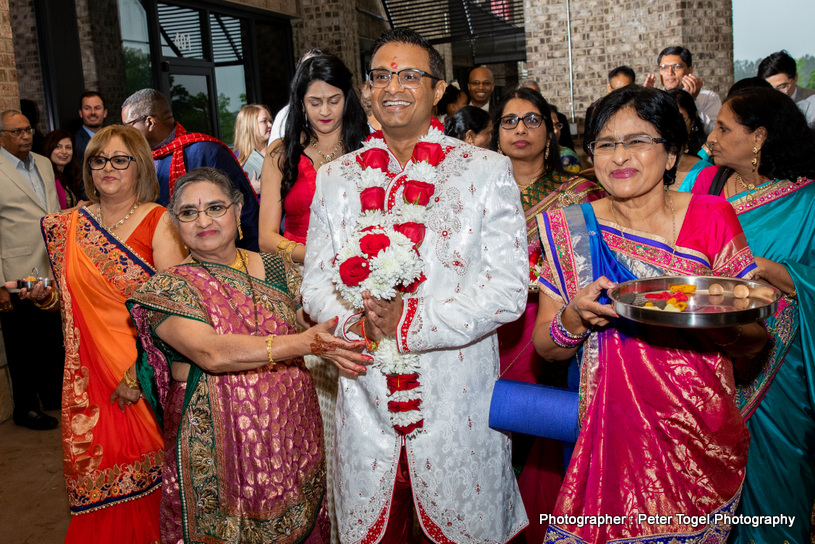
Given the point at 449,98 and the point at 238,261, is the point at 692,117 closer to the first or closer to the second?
the point at 238,261

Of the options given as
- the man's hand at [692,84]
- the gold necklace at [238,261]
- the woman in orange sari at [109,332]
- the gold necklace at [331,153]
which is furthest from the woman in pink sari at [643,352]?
the man's hand at [692,84]

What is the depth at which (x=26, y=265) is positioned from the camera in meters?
4.79

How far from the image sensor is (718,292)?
179 cm

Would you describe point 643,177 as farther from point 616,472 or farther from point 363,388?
point 363,388

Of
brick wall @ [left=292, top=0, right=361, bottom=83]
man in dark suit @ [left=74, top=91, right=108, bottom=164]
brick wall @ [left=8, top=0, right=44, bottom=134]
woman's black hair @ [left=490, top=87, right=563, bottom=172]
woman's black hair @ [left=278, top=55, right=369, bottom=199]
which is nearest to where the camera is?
woman's black hair @ [left=278, top=55, right=369, bottom=199]

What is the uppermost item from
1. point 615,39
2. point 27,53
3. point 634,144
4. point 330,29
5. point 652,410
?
point 330,29

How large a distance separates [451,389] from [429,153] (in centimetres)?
70

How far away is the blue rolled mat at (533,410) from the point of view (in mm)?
2043

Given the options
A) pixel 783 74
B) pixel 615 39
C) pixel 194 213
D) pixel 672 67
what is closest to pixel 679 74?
pixel 672 67

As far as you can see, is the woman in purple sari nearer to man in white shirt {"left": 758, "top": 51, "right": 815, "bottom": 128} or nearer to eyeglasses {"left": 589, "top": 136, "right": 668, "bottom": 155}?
eyeglasses {"left": 589, "top": 136, "right": 668, "bottom": 155}

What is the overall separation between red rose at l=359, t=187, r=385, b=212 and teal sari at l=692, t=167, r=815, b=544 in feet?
4.83

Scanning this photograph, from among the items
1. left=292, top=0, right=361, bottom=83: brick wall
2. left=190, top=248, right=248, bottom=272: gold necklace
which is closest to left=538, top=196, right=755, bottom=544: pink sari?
left=190, top=248, right=248, bottom=272: gold necklace

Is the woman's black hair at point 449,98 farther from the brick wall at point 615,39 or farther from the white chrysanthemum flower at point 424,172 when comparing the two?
the white chrysanthemum flower at point 424,172

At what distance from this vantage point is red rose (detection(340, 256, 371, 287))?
183cm
